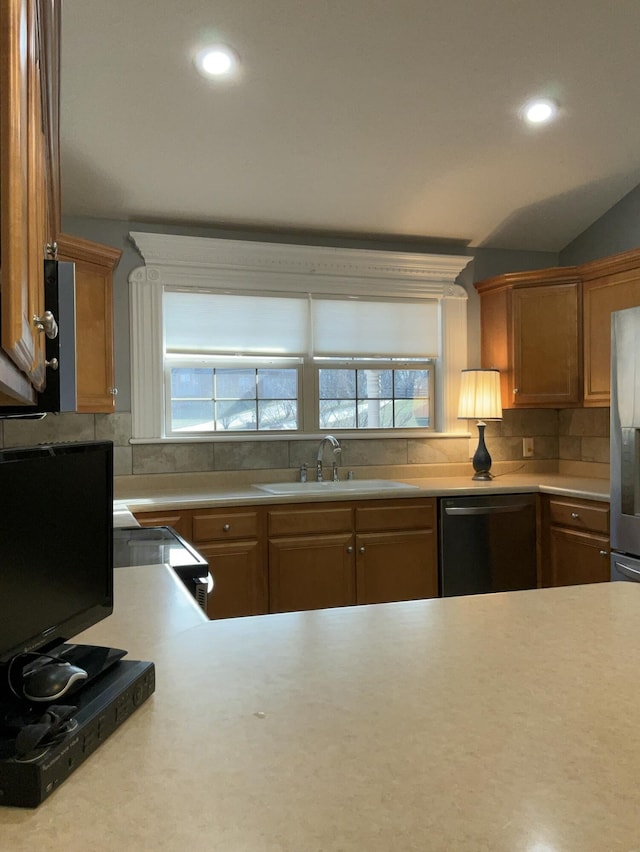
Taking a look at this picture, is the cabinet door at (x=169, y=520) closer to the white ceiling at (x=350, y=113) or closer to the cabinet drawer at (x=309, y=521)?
the cabinet drawer at (x=309, y=521)

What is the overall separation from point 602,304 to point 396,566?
1.96m

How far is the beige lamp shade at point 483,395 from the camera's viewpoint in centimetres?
416

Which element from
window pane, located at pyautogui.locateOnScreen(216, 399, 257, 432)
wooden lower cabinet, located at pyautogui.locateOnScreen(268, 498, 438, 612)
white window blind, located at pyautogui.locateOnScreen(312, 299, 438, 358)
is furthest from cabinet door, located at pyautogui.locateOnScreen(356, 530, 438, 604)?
white window blind, located at pyautogui.locateOnScreen(312, 299, 438, 358)

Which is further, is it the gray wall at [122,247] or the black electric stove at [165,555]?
the gray wall at [122,247]

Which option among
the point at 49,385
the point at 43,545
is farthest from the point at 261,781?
the point at 49,385

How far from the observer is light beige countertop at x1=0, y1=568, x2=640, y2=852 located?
0.66 meters

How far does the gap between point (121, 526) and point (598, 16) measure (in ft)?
9.15

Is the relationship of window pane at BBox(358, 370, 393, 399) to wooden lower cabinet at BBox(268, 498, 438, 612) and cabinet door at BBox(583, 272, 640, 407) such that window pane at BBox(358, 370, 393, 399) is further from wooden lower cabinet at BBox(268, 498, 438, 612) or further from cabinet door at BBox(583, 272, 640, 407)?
cabinet door at BBox(583, 272, 640, 407)

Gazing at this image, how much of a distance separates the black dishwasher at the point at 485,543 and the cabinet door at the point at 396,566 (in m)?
0.08

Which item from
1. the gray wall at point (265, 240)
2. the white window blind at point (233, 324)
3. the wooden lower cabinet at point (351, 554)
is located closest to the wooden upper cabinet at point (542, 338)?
the gray wall at point (265, 240)

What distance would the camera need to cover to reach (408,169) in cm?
360

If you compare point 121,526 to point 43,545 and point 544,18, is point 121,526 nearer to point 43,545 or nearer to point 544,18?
point 43,545

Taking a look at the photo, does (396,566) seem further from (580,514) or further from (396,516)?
(580,514)

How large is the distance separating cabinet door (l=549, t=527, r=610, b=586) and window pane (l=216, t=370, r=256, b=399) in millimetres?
1942
